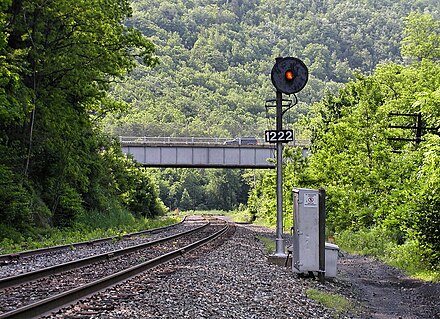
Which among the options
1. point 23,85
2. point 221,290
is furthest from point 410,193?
point 23,85

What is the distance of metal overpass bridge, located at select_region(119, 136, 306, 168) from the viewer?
198 ft

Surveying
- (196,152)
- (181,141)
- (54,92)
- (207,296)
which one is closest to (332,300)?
(207,296)

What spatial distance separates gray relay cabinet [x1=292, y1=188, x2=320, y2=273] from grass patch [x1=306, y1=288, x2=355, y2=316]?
85.4 inches

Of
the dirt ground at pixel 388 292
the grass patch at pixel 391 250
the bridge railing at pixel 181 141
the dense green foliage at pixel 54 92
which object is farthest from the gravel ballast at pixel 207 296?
the bridge railing at pixel 181 141

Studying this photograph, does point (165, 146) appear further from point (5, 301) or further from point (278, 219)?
point (5, 301)

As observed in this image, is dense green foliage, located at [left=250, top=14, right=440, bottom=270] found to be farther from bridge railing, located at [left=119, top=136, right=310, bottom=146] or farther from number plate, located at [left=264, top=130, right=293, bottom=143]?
bridge railing, located at [left=119, top=136, right=310, bottom=146]

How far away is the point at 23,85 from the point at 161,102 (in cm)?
14675

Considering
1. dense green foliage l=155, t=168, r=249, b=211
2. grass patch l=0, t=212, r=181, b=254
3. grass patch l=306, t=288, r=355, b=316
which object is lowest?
dense green foliage l=155, t=168, r=249, b=211

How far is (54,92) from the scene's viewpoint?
103 ft

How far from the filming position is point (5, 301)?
9875 millimetres

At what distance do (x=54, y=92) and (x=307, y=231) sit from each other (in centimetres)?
1946

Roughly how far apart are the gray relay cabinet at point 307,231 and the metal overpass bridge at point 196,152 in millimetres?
45119

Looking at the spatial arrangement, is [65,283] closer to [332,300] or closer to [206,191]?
[332,300]

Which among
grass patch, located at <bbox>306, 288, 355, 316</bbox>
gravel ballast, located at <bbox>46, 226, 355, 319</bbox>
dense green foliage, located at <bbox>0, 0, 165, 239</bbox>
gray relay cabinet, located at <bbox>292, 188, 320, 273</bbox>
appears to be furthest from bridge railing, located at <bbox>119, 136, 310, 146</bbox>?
grass patch, located at <bbox>306, 288, 355, 316</bbox>
